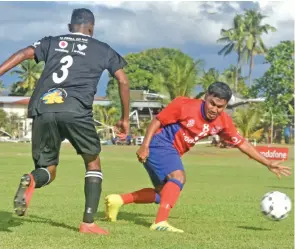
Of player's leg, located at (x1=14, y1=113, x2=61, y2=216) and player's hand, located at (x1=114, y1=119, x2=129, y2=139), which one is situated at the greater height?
player's hand, located at (x1=114, y1=119, x2=129, y2=139)

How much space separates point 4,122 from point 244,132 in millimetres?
25539

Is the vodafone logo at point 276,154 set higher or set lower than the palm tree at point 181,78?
lower

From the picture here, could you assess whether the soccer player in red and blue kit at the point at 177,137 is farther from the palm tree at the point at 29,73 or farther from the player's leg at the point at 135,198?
the palm tree at the point at 29,73

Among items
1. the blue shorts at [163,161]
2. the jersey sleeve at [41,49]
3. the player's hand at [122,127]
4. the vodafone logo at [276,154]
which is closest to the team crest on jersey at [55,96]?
the jersey sleeve at [41,49]

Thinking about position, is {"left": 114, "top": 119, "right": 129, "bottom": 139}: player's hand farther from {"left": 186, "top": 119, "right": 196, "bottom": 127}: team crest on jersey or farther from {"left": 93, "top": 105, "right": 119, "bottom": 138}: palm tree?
{"left": 93, "top": 105, "right": 119, "bottom": 138}: palm tree

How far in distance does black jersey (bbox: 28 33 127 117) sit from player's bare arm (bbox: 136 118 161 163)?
46.2 inches

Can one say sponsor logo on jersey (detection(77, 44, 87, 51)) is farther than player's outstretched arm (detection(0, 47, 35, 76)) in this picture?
Yes

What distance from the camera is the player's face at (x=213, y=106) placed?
325 inches

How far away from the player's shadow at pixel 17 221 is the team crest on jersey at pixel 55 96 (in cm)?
142

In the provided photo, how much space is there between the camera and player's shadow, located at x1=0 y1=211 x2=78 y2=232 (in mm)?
7845

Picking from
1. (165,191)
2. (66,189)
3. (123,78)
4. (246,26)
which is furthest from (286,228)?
(246,26)

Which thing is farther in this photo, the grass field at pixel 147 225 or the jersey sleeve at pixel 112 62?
the jersey sleeve at pixel 112 62

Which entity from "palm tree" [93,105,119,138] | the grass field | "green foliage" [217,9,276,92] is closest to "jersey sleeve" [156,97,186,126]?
the grass field

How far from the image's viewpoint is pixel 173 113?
336 inches
